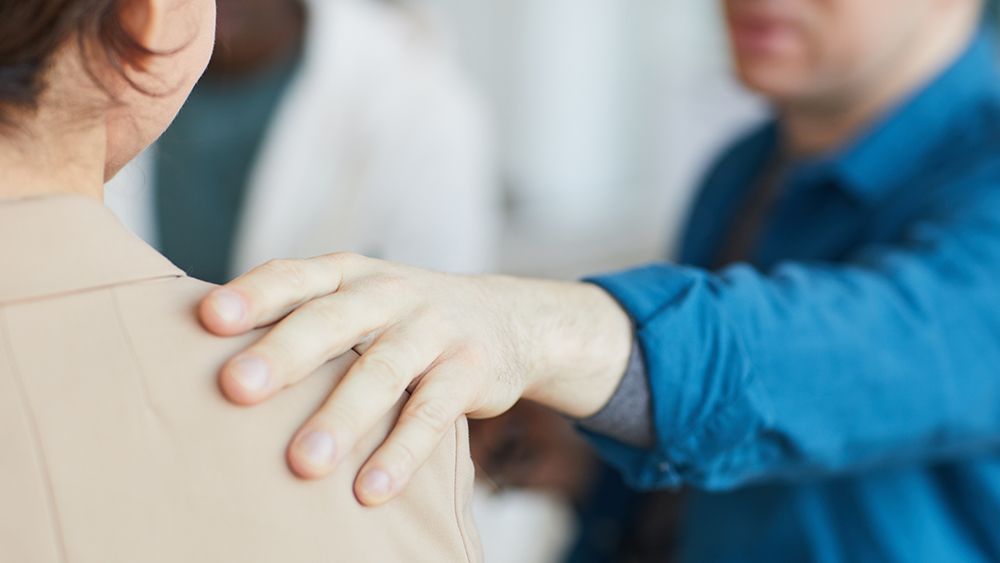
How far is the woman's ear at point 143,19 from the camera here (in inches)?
17.2

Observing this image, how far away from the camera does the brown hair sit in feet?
1.37

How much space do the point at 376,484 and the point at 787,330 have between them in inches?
15.1

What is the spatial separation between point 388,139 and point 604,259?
2.23m

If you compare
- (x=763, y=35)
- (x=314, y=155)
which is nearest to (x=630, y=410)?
(x=763, y=35)

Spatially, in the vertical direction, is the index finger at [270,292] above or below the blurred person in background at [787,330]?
above

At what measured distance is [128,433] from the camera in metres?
0.41

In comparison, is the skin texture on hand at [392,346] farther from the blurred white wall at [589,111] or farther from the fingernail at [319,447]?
the blurred white wall at [589,111]

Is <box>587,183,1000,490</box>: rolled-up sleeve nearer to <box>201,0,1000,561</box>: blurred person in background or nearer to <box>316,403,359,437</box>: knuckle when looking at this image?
<box>201,0,1000,561</box>: blurred person in background

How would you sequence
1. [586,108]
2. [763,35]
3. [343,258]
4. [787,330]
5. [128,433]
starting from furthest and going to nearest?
[586,108] < [763,35] < [787,330] < [343,258] < [128,433]

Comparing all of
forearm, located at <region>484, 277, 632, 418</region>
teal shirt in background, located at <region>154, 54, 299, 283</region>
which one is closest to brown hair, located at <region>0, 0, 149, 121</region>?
forearm, located at <region>484, 277, 632, 418</region>

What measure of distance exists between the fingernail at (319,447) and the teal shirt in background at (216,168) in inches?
36.5

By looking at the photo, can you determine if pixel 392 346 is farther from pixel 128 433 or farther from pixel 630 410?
pixel 630 410

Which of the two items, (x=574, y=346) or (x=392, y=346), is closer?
(x=392, y=346)

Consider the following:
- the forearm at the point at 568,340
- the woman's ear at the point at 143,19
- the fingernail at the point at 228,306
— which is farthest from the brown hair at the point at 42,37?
the forearm at the point at 568,340
